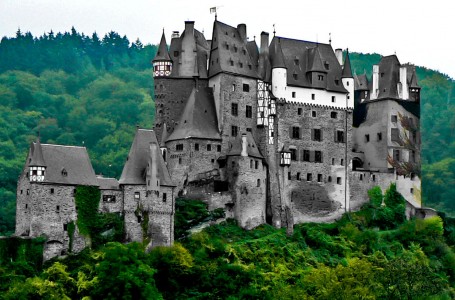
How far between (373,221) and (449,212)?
42.9 m

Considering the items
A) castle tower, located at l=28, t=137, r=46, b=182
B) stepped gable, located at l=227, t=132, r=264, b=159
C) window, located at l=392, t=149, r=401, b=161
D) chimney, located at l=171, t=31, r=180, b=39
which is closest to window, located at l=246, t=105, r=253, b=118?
stepped gable, located at l=227, t=132, r=264, b=159

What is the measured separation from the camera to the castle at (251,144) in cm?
8114

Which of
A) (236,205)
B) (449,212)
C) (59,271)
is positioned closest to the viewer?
(59,271)

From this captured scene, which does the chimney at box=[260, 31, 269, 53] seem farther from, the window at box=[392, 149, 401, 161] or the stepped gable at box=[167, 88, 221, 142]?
the window at box=[392, 149, 401, 161]

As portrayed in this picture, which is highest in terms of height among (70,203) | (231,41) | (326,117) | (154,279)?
(231,41)

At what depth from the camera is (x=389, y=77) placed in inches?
3957

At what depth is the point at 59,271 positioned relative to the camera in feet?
250

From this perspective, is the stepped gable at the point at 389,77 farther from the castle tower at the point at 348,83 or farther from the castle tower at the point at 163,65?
the castle tower at the point at 163,65

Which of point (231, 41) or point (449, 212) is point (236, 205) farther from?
point (449, 212)

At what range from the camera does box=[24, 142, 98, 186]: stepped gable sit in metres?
79.4

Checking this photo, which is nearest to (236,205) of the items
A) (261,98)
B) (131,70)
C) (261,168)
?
(261,168)

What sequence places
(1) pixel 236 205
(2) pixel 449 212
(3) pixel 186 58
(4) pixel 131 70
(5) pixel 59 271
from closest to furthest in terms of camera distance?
(5) pixel 59 271 → (1) pixel 236 205 → (3) pixel 186 58 → (2) pixel 449 212 → (4) pixel 131 70

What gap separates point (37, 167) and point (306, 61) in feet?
93.9

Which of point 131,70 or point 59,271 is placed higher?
point 131,70
